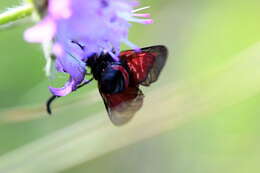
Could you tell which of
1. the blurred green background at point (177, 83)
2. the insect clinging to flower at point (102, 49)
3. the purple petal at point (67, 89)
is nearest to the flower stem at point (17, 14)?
the insect clinging to flower at point (102, 49)

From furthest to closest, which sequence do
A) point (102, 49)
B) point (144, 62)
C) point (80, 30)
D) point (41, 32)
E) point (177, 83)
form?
point (177, 83), point (144, 62), point (102, 49), point (80, 30), point (41, 32)

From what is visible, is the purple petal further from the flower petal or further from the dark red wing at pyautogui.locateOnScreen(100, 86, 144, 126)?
the flower petal

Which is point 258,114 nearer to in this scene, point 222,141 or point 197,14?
point 222,141

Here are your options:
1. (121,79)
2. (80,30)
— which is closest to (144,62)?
(121,79)

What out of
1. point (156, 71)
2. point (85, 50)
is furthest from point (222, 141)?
point (85, 50)

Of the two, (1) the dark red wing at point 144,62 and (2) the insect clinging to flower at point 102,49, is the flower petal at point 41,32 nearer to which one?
(2) the insect clinging to flower at point 102,49

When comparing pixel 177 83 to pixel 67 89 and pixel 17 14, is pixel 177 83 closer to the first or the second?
pixel 67 89
